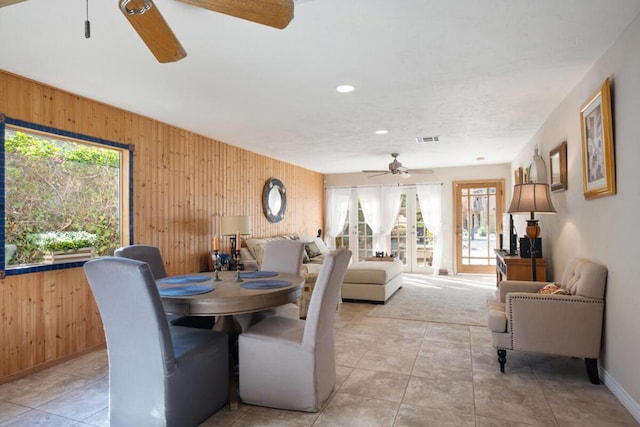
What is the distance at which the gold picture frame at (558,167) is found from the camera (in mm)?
3586

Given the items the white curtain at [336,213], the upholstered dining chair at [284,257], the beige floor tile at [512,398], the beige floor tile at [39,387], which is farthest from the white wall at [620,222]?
the white curtain at [336,213]

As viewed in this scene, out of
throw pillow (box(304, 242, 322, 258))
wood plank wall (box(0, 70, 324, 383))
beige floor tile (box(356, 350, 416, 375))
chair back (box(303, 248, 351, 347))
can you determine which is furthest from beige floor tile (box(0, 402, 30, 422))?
throw pillow (box(304, 242, 322, 258))

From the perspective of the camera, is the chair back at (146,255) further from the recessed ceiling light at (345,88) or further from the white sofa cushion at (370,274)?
the white sofa cushion at (370,274)

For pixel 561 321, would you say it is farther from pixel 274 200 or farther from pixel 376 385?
pixel 274 200

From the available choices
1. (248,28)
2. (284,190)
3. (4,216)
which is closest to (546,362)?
(248,28)

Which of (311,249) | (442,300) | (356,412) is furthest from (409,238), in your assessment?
(356,412)

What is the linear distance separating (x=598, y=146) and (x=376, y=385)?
2.34 metres

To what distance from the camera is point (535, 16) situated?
2.12 metres

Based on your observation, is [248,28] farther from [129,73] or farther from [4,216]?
[4,216]

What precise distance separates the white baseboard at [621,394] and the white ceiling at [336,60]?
2254mm

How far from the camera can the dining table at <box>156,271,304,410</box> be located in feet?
7.34

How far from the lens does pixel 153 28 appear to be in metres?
1.64

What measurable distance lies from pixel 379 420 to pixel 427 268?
20.9 ft

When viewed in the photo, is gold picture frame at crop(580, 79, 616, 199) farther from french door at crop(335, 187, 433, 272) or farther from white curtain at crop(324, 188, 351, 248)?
white curtain at crop(324, 188, 351, 248)
